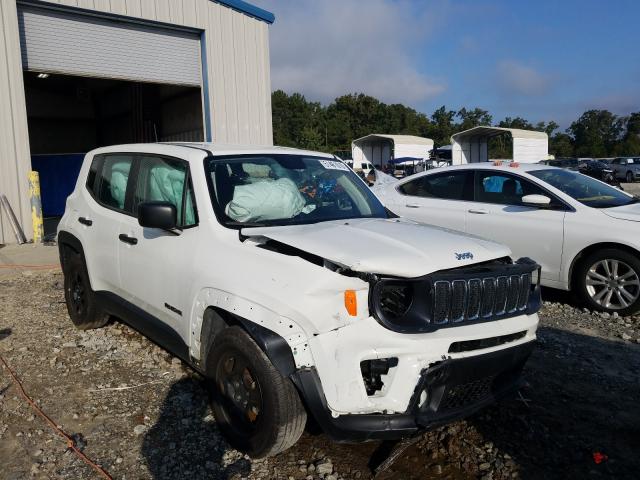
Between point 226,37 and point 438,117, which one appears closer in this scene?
point 226,37

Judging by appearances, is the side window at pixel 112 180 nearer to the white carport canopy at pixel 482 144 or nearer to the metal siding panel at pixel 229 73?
the metal siding panel at pixel 229 73

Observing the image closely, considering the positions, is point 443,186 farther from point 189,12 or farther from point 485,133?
point 485,133

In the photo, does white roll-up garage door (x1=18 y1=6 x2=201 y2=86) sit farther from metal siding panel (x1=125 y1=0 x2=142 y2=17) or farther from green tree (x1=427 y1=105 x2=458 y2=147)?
green tree (x1=427 y1=105 x2=458 y2=147)

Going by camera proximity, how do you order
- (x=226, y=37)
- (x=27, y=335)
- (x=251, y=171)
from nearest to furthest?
(x=251, y=171) → (x=27, y=335) → (x=226, y=37)

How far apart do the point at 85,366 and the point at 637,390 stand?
4267mm

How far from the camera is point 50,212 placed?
673 inches

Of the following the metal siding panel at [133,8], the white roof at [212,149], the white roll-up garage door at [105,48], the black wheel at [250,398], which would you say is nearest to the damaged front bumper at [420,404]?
the black wheel at [250,398]

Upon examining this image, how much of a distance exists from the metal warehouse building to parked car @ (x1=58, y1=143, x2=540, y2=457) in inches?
339

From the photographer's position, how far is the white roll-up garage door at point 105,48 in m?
11.6

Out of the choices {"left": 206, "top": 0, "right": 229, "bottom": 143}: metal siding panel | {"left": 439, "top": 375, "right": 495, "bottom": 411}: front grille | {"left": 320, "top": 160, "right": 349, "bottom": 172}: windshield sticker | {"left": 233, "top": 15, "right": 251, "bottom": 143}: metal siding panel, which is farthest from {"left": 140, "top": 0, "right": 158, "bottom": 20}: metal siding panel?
{"left": 439, "top": 375, "right": 495, "bottom": 411}: front grille

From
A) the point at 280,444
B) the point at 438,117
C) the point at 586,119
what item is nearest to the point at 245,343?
the point at 280,444

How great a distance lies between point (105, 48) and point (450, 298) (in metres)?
12.1

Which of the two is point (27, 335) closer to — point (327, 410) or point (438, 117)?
point (327, 410)

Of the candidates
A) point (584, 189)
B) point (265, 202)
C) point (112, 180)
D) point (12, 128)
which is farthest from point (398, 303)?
point (12, 128)
